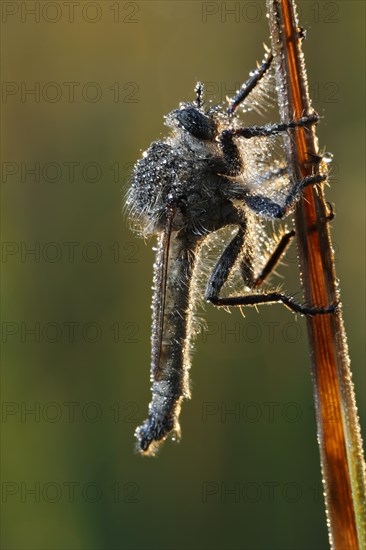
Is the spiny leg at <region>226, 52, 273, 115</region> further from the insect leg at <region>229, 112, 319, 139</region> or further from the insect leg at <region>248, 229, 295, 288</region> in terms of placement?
the insect leg at <region>248, 229, 295, 288</region>

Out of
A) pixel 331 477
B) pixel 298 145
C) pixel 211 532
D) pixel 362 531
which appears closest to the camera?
pixel 362 531

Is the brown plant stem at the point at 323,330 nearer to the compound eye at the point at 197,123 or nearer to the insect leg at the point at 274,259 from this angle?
the insect leg at the point at 274,259

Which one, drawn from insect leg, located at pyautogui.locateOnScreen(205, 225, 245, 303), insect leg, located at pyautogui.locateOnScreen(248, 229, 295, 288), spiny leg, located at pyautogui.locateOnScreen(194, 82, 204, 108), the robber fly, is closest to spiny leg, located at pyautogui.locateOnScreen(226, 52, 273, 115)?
the robber fly

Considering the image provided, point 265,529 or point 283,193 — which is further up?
point 283,193

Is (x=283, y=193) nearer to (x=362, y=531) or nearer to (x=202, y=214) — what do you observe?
(x=202, y=214)

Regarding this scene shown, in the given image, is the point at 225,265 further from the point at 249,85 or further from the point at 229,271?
the point at 249,85

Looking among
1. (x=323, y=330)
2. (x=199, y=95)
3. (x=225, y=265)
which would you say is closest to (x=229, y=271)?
(x=225, y=265)

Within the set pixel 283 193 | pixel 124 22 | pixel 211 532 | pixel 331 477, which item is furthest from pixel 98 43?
pixel 331 477
